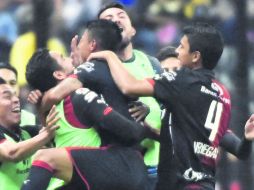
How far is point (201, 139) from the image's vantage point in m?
8.58

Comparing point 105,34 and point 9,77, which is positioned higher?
point 105,34

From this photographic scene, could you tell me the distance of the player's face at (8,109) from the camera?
902 centimetres

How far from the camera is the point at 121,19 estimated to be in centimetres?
950

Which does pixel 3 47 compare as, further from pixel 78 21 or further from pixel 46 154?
pixel 46 154

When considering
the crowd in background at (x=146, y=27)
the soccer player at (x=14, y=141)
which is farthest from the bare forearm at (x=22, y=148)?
the crowd in background at (x=146, y=27)

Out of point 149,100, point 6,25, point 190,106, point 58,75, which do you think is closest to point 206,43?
point 190,106

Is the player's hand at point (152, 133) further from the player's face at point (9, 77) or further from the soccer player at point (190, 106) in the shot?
the player's face at point (9, 77)

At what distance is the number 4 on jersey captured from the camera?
8.59 metres

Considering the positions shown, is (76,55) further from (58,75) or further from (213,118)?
(213,118)

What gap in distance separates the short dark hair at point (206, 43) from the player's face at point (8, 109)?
126 centimetres

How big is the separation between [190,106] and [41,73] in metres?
0.98

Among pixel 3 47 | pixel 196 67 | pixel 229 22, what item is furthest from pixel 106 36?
pixel 3 47

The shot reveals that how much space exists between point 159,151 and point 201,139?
359 mm

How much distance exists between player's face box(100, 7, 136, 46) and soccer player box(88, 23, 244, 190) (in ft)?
2.56
